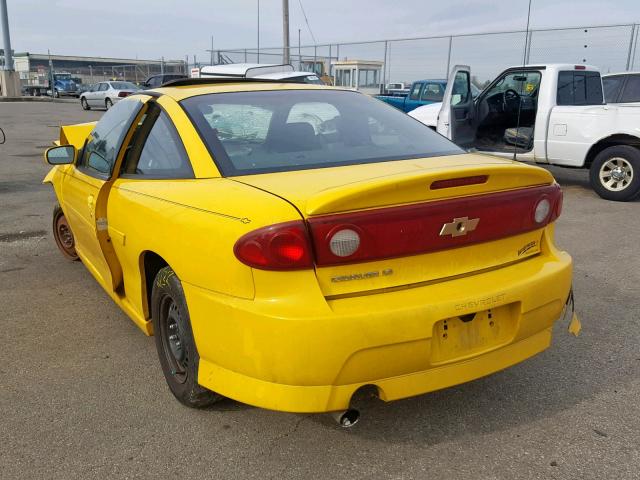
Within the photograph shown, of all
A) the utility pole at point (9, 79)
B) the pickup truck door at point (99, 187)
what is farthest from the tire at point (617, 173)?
the utility pole at point (9, 79)

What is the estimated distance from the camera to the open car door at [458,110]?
30.3 feet

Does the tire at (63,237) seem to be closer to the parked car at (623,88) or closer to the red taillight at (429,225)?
the red taillight at (429,225)

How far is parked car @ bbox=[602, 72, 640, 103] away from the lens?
10464 millimetres

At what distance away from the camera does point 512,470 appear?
234cm

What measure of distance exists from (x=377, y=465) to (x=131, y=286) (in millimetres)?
1655

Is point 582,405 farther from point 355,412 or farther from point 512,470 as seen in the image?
point 355,412

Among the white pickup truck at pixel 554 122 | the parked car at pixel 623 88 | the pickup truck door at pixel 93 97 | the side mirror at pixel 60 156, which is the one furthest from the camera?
the pickup truck door at pixel 93 97

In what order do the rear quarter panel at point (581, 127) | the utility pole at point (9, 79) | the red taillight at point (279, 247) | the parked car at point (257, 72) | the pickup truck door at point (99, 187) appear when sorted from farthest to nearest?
the utility pole at point (9, 79) → the parked car at point (257, 72) → the rear quarter panel at point (581, 127) → the pickup truck door at point (99, 187) → the red taillight at point (279, 247)

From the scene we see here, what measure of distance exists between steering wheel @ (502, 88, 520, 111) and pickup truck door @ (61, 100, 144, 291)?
24.2ft

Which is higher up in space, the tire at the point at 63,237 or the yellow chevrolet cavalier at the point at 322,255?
the yellow chevrolet cavalier at the point at 322,255

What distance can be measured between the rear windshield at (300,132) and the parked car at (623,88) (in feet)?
29.2

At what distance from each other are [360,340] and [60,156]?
2810mm

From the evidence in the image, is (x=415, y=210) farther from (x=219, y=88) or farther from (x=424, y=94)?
(x=424, y=94)

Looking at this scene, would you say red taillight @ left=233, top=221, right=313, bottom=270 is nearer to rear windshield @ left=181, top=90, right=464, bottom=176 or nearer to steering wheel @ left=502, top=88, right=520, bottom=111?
rear windshield @ left=181, top=90, right=464, bottom=176
